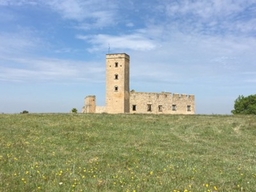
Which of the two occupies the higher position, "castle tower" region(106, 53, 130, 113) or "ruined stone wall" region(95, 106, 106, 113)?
"castle tower" region(106, 53, 130, 113)

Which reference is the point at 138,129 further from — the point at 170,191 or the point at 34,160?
the point at 170,191

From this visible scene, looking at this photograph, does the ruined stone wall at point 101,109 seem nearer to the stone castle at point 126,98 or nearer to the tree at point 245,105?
the stone castle at point 126,98

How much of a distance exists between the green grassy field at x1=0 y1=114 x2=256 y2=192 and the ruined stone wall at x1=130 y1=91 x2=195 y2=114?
103 ft

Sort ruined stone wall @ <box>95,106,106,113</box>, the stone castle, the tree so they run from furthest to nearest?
the tree
ruined stone wall @ <box>95,106,106,113</box>
the stone castle

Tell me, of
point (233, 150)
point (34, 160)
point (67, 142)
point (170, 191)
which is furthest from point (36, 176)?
point (233, 150)

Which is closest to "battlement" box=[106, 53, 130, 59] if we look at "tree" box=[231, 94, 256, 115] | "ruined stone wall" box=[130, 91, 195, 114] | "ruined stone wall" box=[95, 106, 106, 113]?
"ruined stone wall" box=[130, 91, 195, 114]

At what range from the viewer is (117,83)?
5466 centimetres

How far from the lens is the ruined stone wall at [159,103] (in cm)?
5691

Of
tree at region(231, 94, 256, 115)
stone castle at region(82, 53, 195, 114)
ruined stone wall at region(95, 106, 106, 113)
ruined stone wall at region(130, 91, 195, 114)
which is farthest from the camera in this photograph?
tree at region(231, 94, 256, 115)

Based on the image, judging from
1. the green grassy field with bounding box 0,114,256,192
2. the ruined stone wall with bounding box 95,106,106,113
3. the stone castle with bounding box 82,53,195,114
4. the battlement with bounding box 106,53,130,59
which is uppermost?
the battlement with bounding box 106,53,130,59

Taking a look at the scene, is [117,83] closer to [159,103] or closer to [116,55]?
[116,55]

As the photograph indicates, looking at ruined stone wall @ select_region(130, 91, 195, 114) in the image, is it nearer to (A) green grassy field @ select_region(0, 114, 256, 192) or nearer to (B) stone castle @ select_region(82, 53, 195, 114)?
(B) stone castle @ select_region(82, 53, 195, 114)

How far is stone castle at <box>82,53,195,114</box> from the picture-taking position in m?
54.7

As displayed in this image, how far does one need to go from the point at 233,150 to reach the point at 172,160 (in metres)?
6.08
